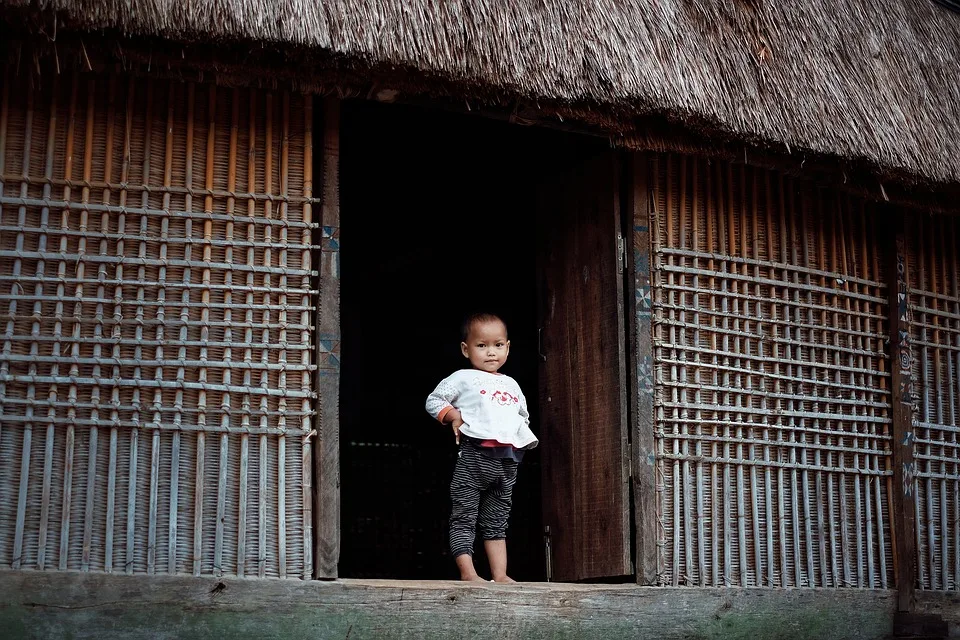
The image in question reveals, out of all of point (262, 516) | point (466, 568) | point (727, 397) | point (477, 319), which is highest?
point (477, 319)

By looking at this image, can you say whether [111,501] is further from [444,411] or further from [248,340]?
[444,411]

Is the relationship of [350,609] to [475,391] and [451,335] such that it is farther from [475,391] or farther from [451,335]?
[451,335]

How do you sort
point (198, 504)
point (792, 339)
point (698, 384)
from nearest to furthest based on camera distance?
point (198, 504) → point (698, 384) → point (792, 339)

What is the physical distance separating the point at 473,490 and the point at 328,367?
977 millimetres

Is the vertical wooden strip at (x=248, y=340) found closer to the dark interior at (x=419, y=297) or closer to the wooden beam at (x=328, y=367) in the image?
the wooden beam at (x=328, y=367)

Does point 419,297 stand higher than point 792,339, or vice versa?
point 419,297

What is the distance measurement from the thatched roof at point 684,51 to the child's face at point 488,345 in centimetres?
108

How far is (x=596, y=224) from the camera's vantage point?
5.21m

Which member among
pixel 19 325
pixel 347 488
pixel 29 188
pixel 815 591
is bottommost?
pixel 815 591

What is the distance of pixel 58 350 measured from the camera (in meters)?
3.92

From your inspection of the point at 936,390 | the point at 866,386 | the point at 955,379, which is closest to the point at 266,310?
the point at 866,386

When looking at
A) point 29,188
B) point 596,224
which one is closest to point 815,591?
point 596,224

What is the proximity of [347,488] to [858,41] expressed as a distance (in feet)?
12.3

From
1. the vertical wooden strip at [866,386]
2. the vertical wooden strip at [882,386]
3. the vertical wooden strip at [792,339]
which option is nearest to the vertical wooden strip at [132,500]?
the vertical wooden strip at [792,339]
